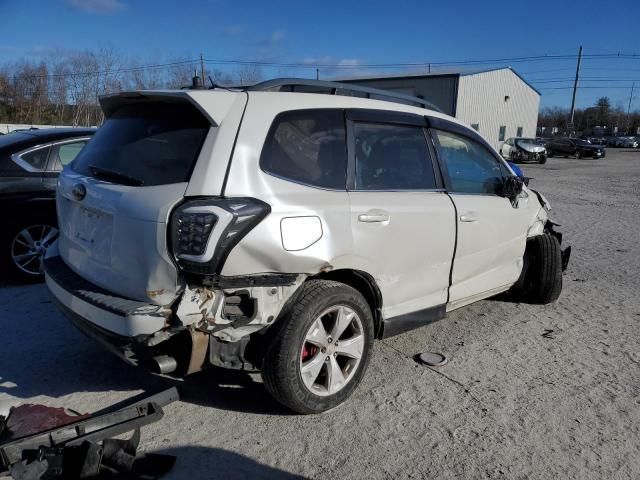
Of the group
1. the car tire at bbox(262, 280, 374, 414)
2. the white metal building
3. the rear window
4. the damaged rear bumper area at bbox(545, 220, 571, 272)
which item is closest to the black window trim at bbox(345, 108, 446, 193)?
the car tire at bbox(262, 280, 374, 414)

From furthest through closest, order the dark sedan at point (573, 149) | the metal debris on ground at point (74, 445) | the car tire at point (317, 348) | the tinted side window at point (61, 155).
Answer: the dark sedan at point (573, 149) → the tinted side window at point (61, 155) → the car tire at point (317, 348) → the metal debris on ground at point (74, 445)

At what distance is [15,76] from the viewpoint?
39406 mm

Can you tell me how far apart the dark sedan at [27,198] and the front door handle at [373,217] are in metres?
3.82

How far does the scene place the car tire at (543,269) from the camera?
4977 millimetres

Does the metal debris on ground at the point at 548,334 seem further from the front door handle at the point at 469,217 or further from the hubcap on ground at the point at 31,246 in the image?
the hubcap on ground at the point at 31,246

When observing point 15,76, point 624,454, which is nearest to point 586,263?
point 624,454

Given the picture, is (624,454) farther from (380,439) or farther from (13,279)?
(13,279)

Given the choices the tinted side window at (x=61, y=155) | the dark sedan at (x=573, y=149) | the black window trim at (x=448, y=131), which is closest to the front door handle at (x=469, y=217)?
the black window trim at (x=448, y=131)

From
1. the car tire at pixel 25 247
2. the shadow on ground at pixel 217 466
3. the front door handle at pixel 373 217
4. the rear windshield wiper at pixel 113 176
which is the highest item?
the rear windshield wiper at pixel 113 176

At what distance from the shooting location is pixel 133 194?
9.05 ft

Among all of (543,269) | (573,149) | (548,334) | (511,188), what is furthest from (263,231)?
(573,149)

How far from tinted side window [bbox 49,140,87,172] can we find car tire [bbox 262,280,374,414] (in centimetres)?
384

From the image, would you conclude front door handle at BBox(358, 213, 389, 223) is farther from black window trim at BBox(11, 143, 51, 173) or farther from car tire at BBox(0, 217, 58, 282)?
black window trim at BBox(11, 143, 51, 173)

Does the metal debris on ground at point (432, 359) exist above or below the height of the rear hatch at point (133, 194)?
below
